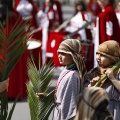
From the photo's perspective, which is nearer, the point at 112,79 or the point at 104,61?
the point at 112,79

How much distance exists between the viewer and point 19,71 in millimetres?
8289

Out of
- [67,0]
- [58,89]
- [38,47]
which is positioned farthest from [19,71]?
[67,0]

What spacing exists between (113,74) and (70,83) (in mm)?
370

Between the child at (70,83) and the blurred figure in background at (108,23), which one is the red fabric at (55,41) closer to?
the blurred figure in background at (108,23)

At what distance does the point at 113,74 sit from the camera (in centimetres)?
474

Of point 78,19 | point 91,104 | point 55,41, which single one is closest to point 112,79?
point 91,104

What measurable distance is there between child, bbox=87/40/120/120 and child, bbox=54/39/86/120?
0.41ft

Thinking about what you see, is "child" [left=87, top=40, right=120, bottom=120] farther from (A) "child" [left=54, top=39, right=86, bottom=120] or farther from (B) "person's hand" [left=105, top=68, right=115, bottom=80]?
(A) "child" [left=54, top=39, right=86, bottom=120]

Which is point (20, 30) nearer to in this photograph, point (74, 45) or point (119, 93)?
point (74, 45)

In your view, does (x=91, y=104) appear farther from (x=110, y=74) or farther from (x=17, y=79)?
(x=17, y=79)

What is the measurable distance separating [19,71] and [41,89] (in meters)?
3.39

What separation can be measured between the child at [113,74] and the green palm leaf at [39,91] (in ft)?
1.21

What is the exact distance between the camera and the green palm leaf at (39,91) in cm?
488

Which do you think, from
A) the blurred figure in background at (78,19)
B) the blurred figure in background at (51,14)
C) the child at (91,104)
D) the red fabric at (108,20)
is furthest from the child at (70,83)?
the blurred figure in background at (51,14)
